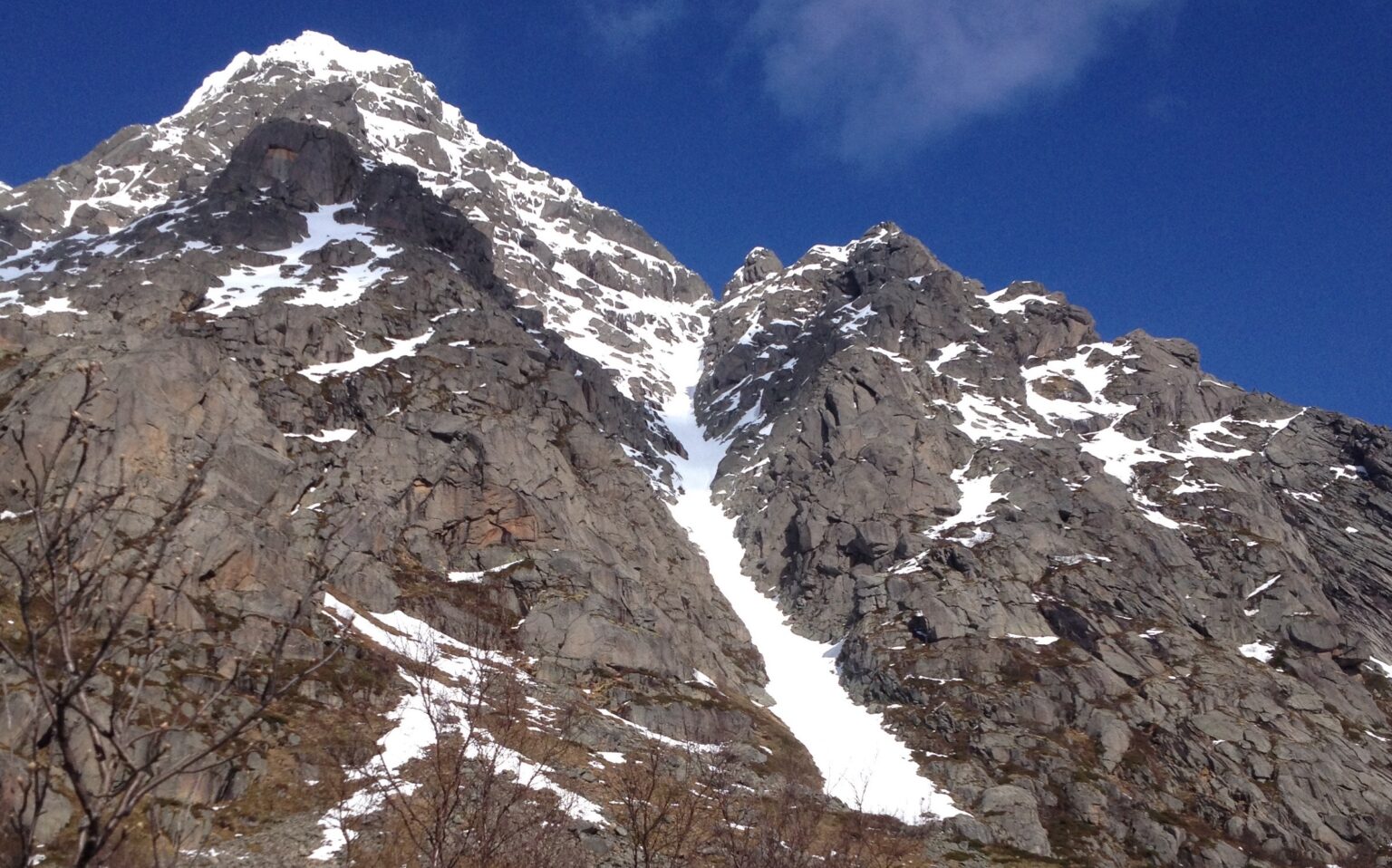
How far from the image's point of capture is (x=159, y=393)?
69.9 meters

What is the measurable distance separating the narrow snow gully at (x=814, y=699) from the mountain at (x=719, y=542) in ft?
1.83

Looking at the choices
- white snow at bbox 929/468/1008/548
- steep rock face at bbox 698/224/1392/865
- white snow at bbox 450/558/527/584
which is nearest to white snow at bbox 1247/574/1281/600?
steep rock face at bbox 698/224/1392/865

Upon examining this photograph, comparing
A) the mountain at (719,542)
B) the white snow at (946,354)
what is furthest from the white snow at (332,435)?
the white snow at (946,354)

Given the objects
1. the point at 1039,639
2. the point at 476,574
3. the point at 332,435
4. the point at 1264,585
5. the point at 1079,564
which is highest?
the point at 1264,585

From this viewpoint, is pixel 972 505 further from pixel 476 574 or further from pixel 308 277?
pixel 308 277

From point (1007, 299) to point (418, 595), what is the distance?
148822mm

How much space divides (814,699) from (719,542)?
39509 mm

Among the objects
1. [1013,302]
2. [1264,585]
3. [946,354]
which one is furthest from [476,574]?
[1013,302]

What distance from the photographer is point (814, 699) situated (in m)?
92.1

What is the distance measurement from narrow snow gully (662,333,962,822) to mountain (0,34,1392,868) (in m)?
0.56

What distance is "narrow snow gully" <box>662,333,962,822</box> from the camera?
7038 centimetres

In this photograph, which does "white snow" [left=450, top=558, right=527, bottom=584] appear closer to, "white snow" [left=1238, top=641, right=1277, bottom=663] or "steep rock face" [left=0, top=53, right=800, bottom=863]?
"steep rock face" [left=0, top=53, right=800, bottom=863]

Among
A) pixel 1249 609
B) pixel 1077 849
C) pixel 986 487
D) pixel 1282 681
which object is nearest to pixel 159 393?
pixel 1077 849

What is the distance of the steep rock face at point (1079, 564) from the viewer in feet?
246
